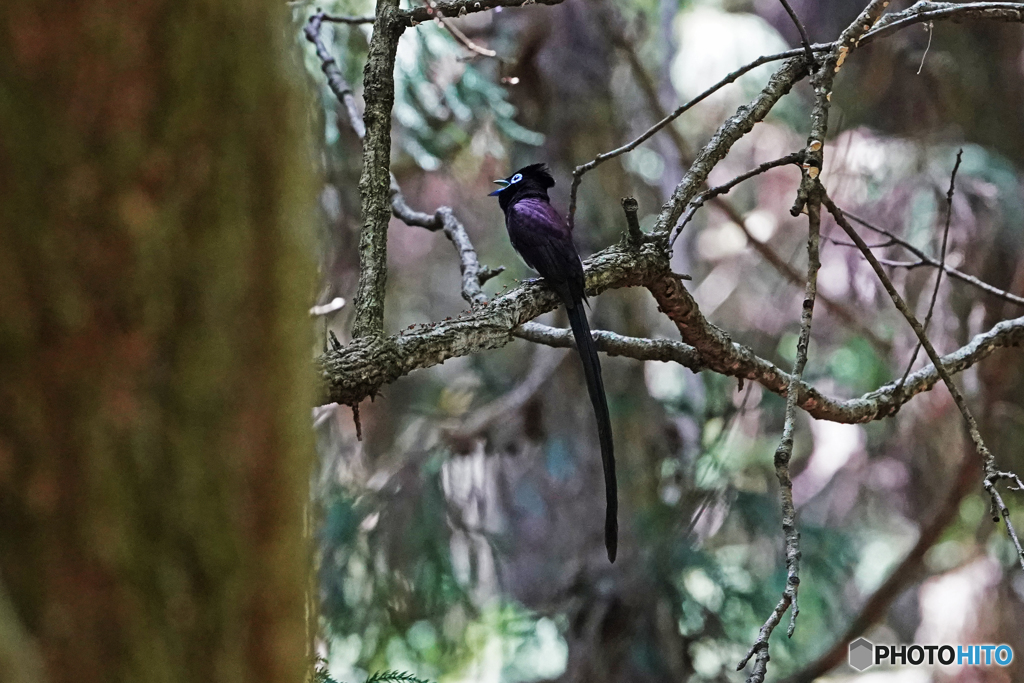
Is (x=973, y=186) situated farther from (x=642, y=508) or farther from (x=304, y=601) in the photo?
(x=304, y=601)

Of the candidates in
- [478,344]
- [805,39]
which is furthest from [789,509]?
[805,39]

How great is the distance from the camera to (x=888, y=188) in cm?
586

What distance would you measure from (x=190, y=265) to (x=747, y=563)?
18.3 ft

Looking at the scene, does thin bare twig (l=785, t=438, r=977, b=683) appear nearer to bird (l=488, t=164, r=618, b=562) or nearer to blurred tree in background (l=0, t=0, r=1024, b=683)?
blurred tree in background (l=0, t=0, r=1024, b=683)

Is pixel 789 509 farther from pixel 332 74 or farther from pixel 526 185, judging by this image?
pixel 332 74

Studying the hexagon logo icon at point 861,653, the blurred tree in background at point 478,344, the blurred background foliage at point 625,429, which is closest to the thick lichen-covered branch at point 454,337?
the blurred tree in background at point 478,344

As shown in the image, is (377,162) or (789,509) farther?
(377,162)

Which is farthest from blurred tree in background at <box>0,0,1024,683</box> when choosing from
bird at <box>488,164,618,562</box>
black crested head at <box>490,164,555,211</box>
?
black crested head at <box>490,164,555,211</box>

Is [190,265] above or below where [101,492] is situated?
above

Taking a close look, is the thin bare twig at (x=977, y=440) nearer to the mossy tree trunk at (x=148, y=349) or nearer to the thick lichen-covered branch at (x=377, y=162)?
the thick lichen-covered branch at (x=377, y=162)

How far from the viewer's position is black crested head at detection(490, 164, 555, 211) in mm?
3297

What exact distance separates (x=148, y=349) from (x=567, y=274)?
2.05m

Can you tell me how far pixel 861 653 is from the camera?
5.00 meters

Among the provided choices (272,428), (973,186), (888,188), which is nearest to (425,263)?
(888,188)
